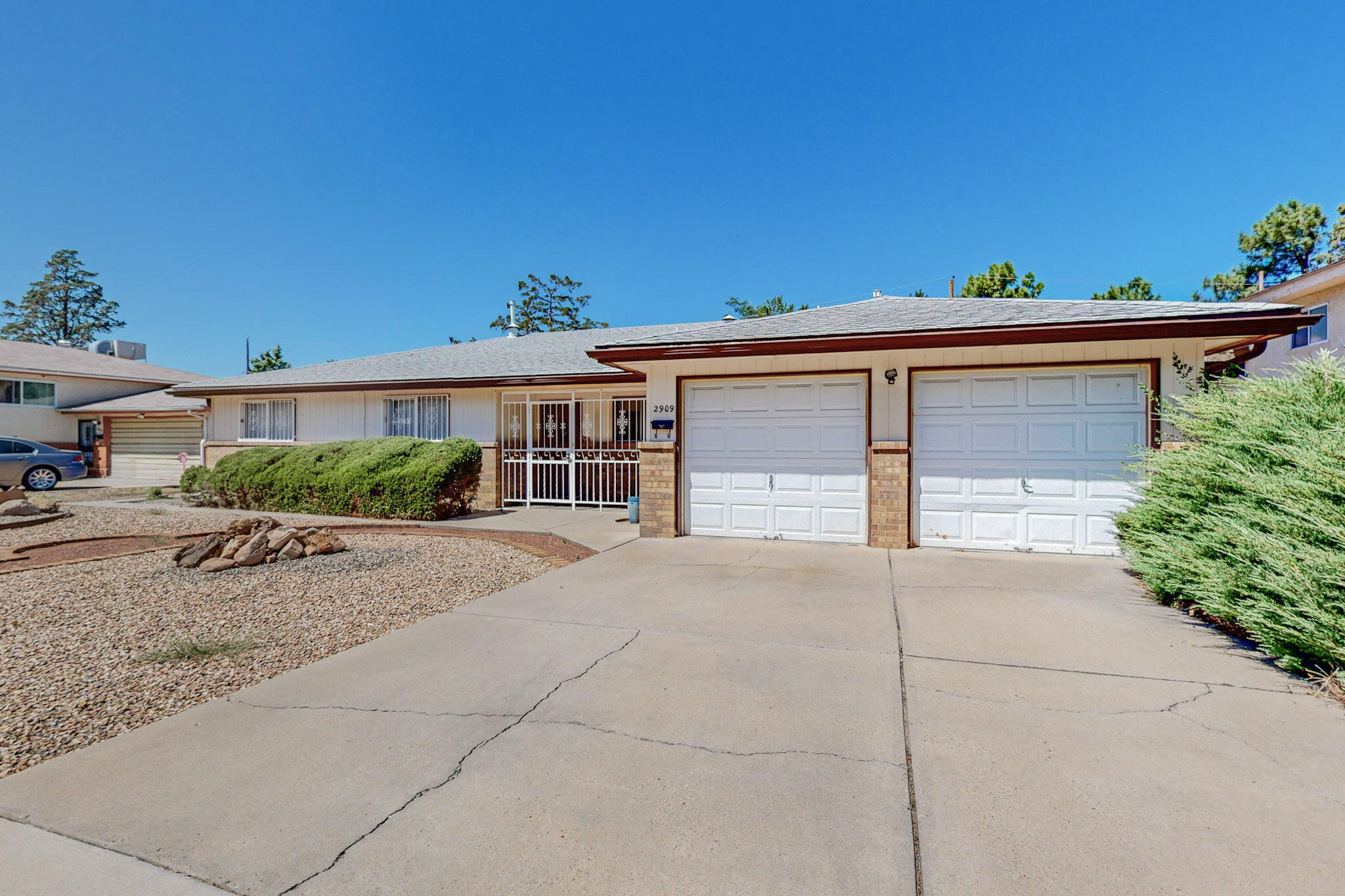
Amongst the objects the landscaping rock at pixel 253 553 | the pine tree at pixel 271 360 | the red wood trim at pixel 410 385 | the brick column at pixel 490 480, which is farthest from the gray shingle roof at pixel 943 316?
the pine tree at pixel 271 360

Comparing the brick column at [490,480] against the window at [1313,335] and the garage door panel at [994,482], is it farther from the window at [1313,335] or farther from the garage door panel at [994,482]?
the window at [1313,335]

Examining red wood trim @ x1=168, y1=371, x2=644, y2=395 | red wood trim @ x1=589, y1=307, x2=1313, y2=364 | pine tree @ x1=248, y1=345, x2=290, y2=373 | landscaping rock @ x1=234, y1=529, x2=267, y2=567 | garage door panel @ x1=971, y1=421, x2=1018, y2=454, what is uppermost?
pine tree @ x1=248, y1=345, x2=290, y2=373

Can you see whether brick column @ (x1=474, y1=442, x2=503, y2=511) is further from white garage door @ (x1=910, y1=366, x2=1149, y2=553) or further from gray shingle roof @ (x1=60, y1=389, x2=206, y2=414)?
gray shingle roof @ (x1=60, y1=389, x2=206, y2=414)

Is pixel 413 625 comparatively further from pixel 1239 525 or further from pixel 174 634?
pixel 1239 525

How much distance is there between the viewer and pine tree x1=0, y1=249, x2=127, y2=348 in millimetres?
44531

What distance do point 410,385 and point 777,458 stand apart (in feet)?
30.4

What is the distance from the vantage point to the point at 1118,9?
1012 centimetres

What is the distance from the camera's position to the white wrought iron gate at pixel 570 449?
12.0 m

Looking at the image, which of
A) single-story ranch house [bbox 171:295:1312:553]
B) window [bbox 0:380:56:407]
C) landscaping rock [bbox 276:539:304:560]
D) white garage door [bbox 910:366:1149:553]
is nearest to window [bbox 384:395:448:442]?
single-story ranch house [bbox 171:295:1312:553]

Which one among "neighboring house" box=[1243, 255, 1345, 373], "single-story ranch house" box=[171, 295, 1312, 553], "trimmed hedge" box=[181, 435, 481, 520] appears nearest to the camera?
"single-story ranch house" box=[171, 295, 1312, 553]

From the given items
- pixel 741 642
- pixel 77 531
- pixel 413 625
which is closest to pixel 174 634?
pixel 413 625

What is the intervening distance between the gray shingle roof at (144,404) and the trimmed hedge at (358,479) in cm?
815

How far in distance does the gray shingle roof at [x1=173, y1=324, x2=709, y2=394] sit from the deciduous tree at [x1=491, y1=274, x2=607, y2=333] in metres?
21.9

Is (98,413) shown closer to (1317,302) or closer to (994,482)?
(994,482)
